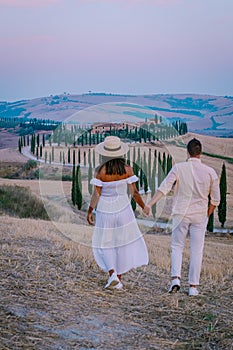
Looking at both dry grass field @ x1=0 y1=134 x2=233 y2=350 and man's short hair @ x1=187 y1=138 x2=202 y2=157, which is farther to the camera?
man's short hair @ x1=187 y1=138 x2=202 y2=157

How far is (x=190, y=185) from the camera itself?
7227 millimetres

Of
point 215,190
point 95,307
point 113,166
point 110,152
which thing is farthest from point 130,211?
point 95,307

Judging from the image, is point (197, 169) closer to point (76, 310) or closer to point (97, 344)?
point (76, 310)

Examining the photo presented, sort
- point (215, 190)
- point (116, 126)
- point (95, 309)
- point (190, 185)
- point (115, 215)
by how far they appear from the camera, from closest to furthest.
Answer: point (95, 309)
point (190, 185)
point (215, 190)
point (115, 215)
point (116, 126)

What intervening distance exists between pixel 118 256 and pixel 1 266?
1.64 m

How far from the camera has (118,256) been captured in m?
7.61

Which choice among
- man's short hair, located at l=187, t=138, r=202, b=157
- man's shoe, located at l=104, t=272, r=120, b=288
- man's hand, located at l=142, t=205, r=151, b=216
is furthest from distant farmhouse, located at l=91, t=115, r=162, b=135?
man's shoe, located at l=104, t=272, r=120, b=288

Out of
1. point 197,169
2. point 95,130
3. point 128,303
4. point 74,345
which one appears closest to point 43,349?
point 74,345

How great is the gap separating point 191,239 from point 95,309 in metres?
1.77

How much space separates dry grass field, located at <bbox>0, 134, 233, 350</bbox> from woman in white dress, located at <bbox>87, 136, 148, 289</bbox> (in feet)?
1.11

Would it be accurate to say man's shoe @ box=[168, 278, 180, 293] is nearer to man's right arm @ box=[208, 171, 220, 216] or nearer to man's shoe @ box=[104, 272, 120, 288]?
man's shoe @ box=[104, 272, 120, 288]

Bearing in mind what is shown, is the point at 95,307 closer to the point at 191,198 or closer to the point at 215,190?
the point at 191,198

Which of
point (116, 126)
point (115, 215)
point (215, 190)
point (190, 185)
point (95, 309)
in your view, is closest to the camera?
point (95, 309)

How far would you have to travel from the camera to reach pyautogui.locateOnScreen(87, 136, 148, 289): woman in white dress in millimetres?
7426
